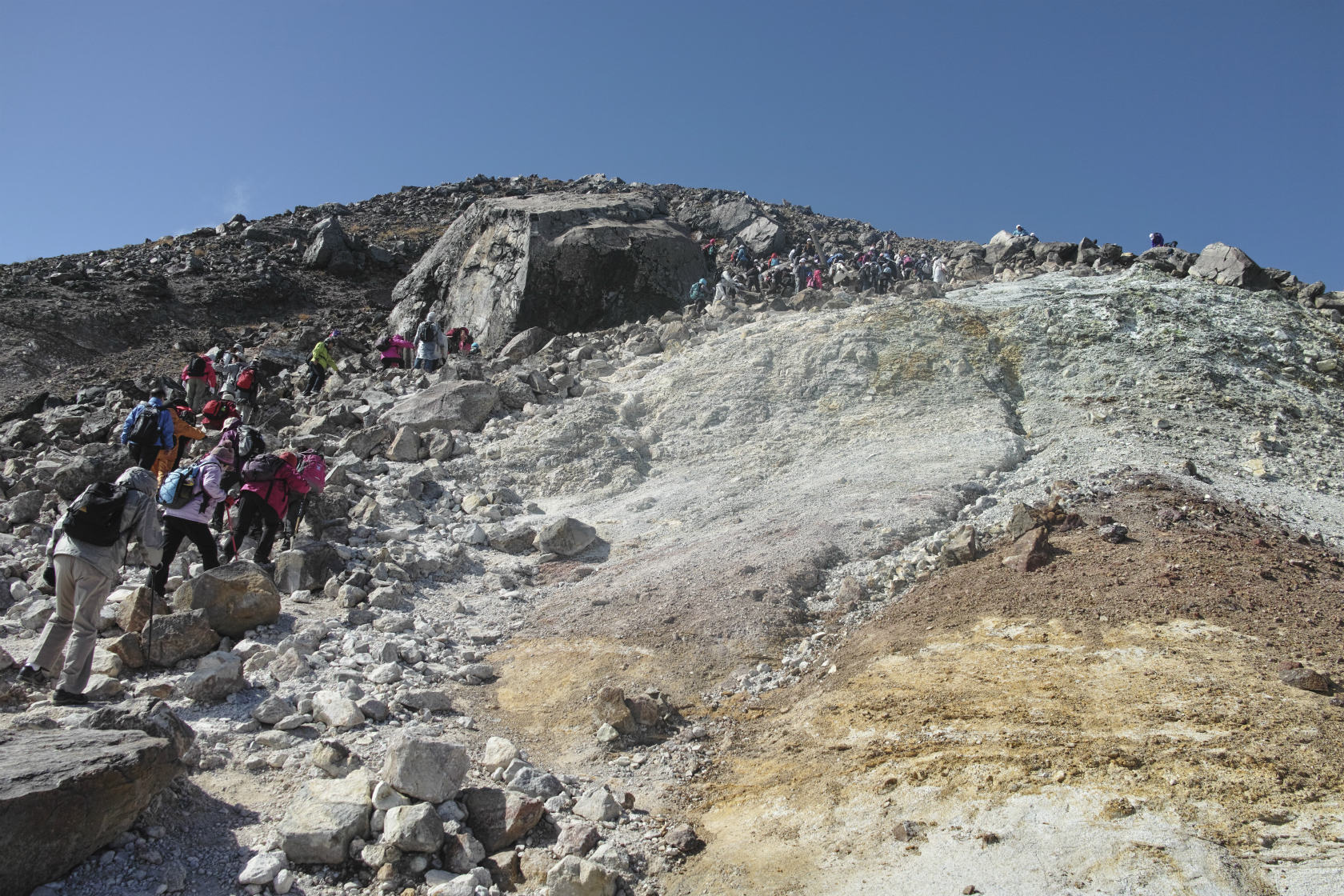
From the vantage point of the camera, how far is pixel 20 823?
3.71 metres

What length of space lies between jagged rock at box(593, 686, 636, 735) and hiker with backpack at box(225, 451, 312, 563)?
4.67 meters

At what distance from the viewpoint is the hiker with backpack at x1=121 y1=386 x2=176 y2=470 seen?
10.2 metres

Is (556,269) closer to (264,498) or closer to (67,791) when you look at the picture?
(264,498)

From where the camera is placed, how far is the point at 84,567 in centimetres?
577

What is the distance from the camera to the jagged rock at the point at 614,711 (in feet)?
19.7

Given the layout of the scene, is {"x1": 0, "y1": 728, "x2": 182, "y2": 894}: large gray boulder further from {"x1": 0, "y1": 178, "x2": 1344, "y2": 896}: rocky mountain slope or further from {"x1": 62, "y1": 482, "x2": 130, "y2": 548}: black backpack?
{"x1": 62, "y1": 482, "x2": 130, "y2": 548}: black backpack

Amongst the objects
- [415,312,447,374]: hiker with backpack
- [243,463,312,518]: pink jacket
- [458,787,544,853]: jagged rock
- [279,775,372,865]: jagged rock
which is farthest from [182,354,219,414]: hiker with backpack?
[458,787,544,853]: jagged rock

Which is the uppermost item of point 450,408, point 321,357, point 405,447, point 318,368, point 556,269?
point 556,269

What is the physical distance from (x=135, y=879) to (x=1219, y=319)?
1613cm

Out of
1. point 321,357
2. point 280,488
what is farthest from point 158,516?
point 321,357

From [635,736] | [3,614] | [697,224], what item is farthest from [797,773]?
[697,224]

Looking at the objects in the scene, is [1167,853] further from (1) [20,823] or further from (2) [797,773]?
(1) [20,823]

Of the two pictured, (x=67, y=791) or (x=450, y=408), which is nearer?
(x=67, y=791)

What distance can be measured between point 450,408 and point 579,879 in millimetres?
10582
